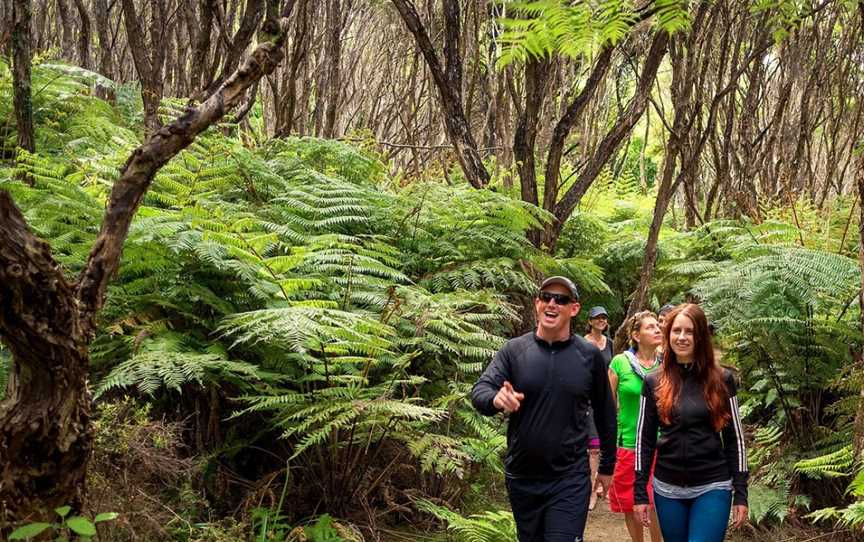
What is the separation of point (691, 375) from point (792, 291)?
8.29ft

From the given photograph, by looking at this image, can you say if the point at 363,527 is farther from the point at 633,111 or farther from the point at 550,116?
the point at 550,116

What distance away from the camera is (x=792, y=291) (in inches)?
233

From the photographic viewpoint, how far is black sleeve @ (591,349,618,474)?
3635mm

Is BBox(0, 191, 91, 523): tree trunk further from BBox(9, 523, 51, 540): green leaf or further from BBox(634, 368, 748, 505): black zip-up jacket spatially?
BBox(634, 368, 748, 505): black zip-up jacket

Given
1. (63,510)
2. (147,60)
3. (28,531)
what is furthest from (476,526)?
(147,60)

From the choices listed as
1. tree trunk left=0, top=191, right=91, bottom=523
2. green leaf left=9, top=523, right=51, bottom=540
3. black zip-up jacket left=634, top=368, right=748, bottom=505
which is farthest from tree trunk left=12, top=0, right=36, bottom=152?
black zip-up jacket left=634, top=368, right=748, bottom=505

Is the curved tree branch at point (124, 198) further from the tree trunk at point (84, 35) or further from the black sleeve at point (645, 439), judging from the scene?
the tree trunk at point (84, 35)

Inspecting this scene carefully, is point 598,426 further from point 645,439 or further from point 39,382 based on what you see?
point 39,382

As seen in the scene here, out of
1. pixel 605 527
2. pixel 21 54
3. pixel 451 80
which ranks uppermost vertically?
pixel 451 80

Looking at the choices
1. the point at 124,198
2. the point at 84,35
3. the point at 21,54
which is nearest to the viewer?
the point at 124,198

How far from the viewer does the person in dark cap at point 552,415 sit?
3.46 m

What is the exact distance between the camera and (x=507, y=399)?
10.7ft

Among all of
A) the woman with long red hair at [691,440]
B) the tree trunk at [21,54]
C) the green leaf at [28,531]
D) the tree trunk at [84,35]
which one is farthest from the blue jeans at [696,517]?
the tree trunk at [84,35]

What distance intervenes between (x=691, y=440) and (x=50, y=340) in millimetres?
2905
